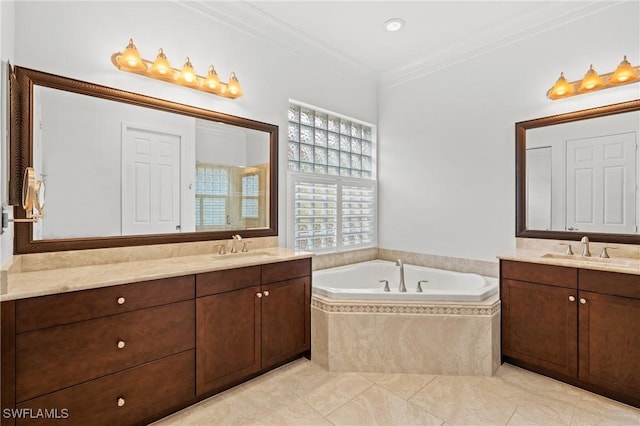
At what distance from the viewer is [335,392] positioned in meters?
2.08

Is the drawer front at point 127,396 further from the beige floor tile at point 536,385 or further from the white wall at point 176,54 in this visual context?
the beige floor tile at point 536,385

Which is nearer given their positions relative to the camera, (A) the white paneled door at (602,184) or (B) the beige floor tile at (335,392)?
(B) the beige floor tile at (335,392)

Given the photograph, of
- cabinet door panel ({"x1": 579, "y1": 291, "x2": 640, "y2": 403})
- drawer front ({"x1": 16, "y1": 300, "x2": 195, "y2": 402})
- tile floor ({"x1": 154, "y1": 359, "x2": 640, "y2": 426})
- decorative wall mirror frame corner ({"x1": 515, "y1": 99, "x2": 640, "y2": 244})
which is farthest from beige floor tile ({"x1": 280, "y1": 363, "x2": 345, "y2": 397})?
decorative wall mirror frame corner ({"x1": 515, "y1": 99, "x2": 640, "y2": 244})

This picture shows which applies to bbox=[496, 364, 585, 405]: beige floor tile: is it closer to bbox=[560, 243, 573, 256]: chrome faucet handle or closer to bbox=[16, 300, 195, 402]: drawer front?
bbox=[560, 243, 573, 256]: chrome faucet handle

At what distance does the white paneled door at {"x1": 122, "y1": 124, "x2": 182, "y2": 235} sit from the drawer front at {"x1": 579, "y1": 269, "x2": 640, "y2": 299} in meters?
2.76

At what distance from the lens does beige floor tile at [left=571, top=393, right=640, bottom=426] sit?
70.1 inches

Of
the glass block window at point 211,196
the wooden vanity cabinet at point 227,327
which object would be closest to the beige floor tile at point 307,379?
the wooden vanity cabinet at point 227,327

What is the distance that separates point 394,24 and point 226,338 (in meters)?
2.76

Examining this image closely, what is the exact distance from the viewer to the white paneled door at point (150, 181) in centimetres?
209

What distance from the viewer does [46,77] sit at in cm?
181

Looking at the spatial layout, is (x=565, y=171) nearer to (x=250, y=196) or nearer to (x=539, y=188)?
(x=539, y=188)

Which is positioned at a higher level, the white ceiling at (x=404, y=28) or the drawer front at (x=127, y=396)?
the white ceiling at (x=404, y=28)

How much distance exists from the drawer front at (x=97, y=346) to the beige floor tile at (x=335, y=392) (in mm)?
834

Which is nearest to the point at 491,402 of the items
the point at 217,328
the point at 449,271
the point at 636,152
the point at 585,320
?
the point at 585,320
